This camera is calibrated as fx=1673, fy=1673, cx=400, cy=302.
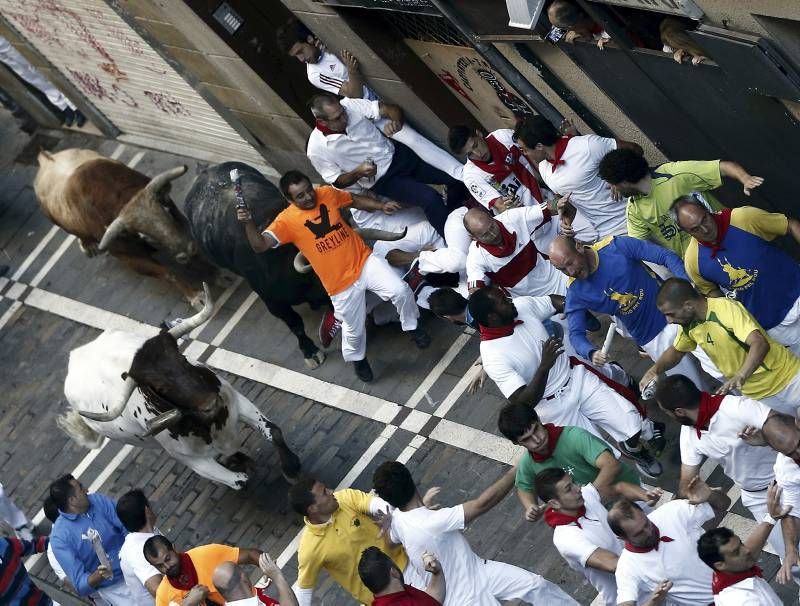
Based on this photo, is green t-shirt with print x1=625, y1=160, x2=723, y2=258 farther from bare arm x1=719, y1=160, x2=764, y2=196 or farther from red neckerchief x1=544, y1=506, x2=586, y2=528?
red neckerchief x1=544, y1=506, x2=586, y2=528

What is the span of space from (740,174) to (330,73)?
5665mm

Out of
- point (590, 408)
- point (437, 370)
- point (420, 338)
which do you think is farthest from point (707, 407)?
point (420, 338)

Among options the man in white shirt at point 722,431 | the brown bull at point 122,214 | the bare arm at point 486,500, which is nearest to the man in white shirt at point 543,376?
the bare arm at point 486,500

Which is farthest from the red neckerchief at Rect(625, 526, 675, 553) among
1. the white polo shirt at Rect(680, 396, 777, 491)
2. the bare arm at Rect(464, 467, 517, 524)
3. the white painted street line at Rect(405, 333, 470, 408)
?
the white painted street line at Rect(405, 333, 470, 408)

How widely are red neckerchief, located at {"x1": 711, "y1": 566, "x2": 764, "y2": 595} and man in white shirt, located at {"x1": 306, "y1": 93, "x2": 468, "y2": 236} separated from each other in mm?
6784

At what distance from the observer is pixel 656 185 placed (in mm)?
12688

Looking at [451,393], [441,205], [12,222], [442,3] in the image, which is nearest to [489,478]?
[451,393]

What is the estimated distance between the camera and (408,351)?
16.1 meters

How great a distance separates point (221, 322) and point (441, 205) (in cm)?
340

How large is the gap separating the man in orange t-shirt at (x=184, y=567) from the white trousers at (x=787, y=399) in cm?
388

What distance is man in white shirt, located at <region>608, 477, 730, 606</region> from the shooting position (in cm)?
1028

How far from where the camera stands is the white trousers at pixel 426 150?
16.0 meters

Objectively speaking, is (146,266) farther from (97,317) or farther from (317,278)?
(317,278)

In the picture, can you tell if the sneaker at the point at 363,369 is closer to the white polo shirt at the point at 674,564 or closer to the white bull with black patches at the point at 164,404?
the white bull with black patches at the point at 164,404
